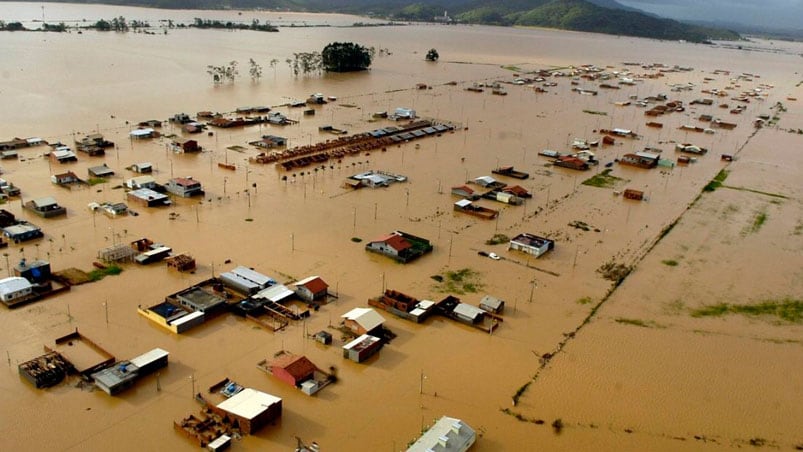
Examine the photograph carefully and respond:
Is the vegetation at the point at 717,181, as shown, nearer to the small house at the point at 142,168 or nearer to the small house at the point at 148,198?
the small house at the point at 148,198

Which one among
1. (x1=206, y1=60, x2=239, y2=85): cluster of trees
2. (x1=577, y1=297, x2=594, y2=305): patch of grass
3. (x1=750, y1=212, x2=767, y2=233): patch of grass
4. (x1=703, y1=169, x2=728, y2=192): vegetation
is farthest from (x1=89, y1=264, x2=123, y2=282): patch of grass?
(x1=206, y1=60, x2=239, y2=85): cluster of trees

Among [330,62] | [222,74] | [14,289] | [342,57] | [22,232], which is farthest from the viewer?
[342,57]

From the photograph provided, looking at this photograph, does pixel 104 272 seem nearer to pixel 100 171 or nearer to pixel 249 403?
pixel 249 403

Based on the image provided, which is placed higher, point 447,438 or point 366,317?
point 366,317

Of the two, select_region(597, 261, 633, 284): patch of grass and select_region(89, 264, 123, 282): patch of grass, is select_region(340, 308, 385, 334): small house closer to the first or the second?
select_region(89, 264, 123, 282): patch of grass

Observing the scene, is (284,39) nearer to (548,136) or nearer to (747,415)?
(548,136)

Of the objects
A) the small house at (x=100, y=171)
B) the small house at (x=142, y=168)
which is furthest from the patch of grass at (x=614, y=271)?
the small house at (x=100, y=171)

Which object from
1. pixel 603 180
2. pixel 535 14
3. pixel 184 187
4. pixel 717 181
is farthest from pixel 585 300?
pixel 535 14
